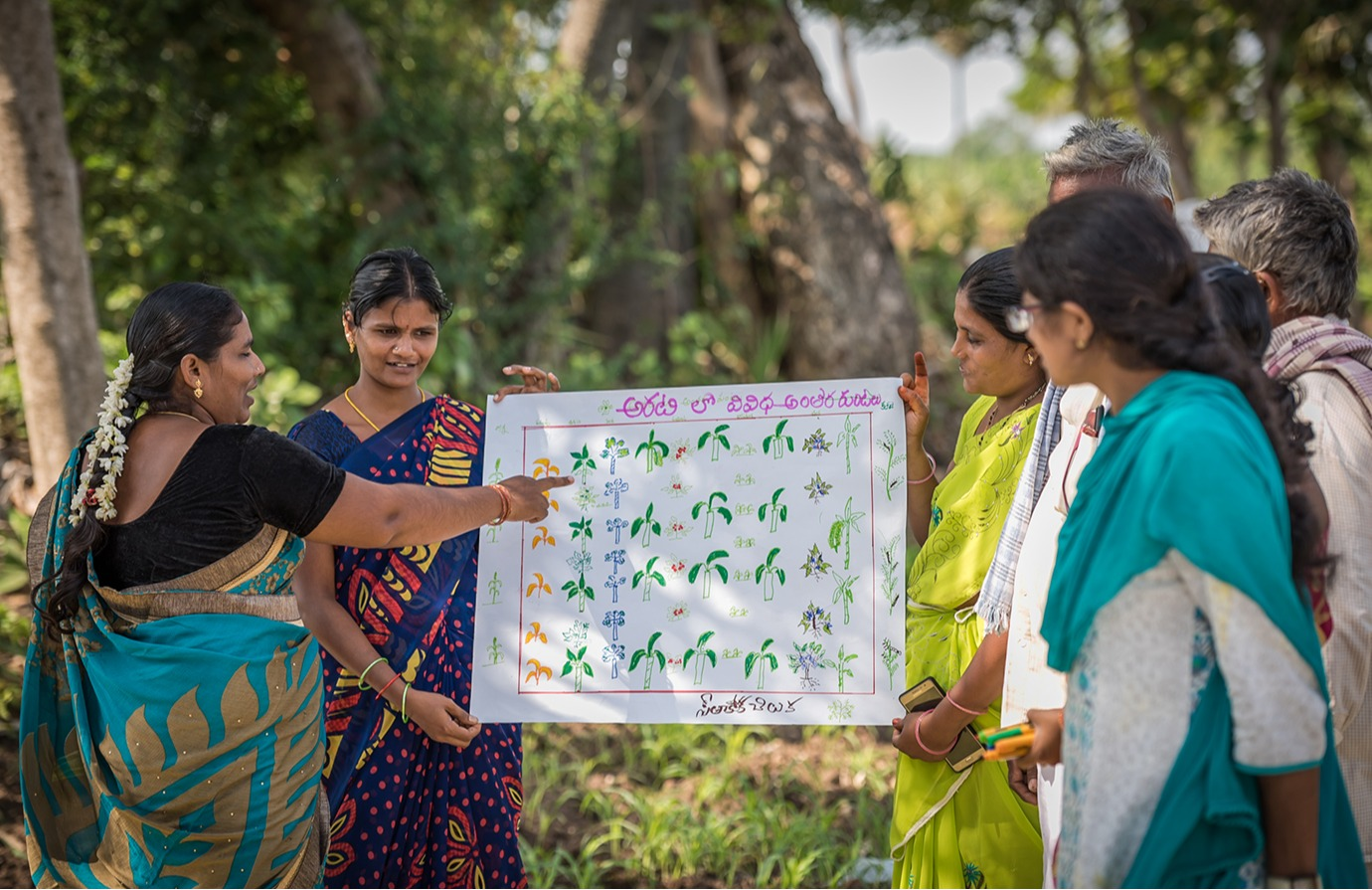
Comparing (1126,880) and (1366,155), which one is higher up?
(1366,155)

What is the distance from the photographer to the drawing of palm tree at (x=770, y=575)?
2.81 m

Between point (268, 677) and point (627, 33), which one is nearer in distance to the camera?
point (268, 677)

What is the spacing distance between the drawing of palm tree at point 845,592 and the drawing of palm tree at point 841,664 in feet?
0.27

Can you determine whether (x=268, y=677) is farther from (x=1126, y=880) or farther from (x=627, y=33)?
(x=627, y=33)

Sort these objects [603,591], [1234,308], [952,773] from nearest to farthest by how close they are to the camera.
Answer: [1234,308] → [952,773] → [603,591]

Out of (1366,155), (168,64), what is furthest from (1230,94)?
(168,64)

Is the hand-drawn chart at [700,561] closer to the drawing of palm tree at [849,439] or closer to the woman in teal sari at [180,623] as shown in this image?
Result: the drawing of palm tree at [849,439]

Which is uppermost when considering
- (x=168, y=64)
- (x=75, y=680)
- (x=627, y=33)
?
→ (x=627, y=33)

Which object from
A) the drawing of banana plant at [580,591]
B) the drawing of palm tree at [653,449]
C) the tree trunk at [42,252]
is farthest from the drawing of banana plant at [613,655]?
the tree trunk at [42,252]

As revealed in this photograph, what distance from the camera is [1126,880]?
1.69m

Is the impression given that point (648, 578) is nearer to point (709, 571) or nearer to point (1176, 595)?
point (709, 571)

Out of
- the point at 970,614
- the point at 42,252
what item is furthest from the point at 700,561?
the point at 42,252

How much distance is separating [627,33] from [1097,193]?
6.92 meters

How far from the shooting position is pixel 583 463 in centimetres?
301
